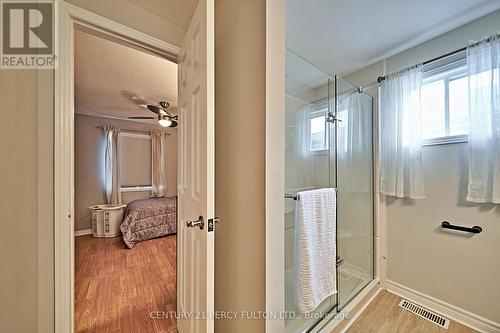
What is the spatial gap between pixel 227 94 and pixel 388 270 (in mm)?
2322

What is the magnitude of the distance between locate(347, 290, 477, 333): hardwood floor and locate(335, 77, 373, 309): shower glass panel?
0.21m

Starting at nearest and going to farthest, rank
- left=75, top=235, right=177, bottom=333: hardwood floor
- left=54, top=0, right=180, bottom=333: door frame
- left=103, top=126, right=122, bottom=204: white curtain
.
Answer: left=54, top=0, right=180, bottom=333: door frame < left=75, top=235, right=177, bottom=333: hardwood floor < left=103, top=126, right=122, bottom=204: white curtain

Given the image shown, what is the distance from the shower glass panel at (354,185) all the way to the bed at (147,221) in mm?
2986

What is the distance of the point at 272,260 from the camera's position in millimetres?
781

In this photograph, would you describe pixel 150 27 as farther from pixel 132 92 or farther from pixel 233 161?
pixel 132 92

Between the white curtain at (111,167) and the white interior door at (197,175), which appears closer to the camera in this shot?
the white interior door at (197,175)

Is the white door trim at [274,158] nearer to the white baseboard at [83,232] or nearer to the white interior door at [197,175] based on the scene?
the white interior door at [197,175]

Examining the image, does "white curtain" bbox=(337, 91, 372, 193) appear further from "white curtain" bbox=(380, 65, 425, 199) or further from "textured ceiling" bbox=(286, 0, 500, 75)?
"textured ceiling" bbox=(286, 0, 500, 75)

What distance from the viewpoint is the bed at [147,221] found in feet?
9.86

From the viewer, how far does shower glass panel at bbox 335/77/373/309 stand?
1849 mm

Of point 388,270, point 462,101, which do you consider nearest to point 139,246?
point 388,270

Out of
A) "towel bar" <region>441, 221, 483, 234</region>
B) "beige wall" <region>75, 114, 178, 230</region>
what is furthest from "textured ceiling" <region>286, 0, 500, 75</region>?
"beige wall" <region>75, 114, 178, 230</region>

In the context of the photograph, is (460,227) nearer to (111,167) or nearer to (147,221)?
(147,221)

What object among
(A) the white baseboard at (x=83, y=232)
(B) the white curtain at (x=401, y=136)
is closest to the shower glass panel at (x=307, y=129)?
(B) the white curtain at (x=401, y=136)
